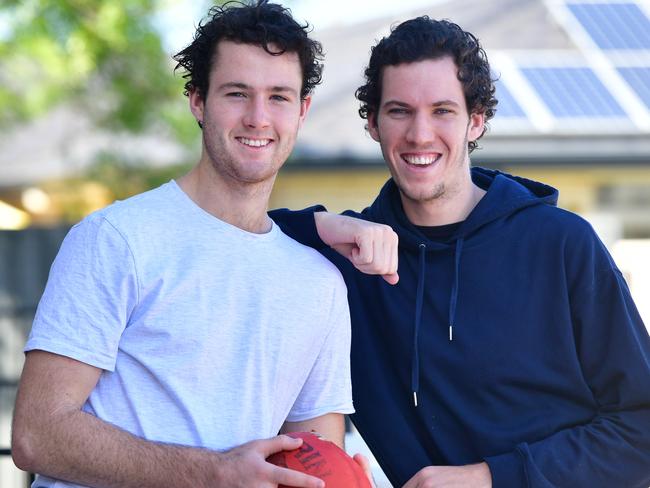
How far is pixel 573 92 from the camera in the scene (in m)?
14.4

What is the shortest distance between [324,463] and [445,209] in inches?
39.8

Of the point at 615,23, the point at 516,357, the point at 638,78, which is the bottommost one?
the point at 516,357

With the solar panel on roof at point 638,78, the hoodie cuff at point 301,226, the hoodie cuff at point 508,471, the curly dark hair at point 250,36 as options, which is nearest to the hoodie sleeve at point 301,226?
the hoodie cuff at point 301,226

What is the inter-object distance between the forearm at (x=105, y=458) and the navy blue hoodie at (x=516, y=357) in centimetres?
79

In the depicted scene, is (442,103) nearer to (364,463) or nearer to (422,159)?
(422,159)

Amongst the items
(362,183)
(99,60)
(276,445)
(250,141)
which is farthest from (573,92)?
(276,445)

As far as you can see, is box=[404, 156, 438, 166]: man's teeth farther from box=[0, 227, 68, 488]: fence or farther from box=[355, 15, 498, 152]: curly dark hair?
Answer: box=[0, 227, 68, 488]: fence

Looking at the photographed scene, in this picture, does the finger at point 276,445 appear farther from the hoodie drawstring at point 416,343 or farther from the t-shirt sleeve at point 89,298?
the hoodie drawstring at point 416,343

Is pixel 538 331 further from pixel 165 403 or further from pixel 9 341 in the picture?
pixel 9 341

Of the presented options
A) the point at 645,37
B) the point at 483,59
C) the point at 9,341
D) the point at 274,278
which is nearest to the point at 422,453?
the point at 274,278

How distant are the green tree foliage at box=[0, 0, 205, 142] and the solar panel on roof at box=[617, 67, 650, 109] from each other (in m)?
6.38

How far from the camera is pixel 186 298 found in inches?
118

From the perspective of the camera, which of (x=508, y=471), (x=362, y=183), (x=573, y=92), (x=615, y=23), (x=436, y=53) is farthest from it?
(x=615, y=23)

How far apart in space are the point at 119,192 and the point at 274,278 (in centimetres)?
974
